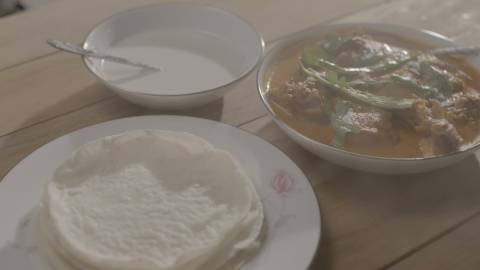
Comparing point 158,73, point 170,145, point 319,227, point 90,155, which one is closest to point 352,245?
point 319,227

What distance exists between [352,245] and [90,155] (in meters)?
0.46

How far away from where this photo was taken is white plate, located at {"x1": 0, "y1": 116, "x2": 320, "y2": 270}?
30.5 inches

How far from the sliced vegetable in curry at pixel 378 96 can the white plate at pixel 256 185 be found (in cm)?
12

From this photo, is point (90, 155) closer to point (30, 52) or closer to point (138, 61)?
point (138, 61)

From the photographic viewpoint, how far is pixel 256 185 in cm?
92

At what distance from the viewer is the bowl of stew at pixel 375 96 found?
0.96 m

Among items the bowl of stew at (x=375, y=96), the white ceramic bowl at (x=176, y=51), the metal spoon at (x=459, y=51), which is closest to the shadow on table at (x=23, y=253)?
the white ceramic bowl at (x=176, y=51)

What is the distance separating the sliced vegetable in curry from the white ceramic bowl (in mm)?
129

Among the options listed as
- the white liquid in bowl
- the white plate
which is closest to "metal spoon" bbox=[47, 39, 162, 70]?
the white liquid in bowl

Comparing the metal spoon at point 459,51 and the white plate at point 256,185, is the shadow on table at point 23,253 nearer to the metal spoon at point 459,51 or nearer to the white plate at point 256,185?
the white plate at point 256,185

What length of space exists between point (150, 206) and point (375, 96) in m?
0.52

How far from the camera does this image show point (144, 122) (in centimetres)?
102

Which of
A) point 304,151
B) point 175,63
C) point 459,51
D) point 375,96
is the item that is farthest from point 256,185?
point 459,51

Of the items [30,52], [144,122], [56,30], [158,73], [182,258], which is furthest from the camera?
[56,30]
